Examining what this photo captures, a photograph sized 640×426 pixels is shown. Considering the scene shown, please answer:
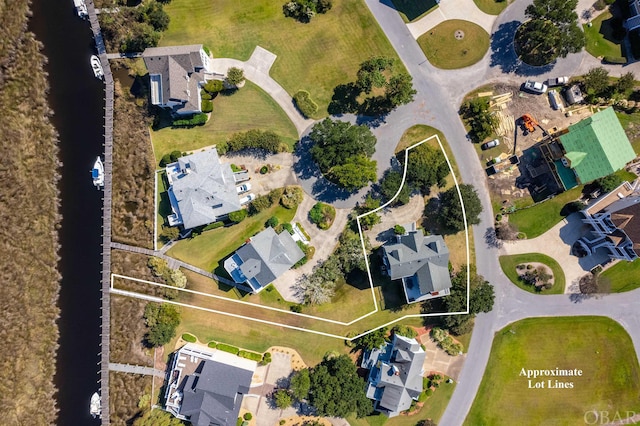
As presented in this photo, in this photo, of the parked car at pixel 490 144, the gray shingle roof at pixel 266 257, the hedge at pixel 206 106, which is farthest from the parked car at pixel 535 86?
the hedge at pixel 206 106

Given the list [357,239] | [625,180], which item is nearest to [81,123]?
[357,239]

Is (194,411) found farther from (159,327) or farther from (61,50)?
(61,50)

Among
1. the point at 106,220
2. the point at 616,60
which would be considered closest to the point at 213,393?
the point at 106,220

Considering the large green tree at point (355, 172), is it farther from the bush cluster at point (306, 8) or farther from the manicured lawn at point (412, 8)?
the bush cluster at point (306, 8)

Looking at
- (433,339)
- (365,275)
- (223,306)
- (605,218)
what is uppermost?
(223,306)

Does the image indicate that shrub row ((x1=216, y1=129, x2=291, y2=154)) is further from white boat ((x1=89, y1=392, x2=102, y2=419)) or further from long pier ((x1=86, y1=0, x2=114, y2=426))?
white boat ((x1=89, y1=392, x2=102, y2=419))

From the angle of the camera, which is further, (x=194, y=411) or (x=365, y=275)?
(x=365, y=275)
